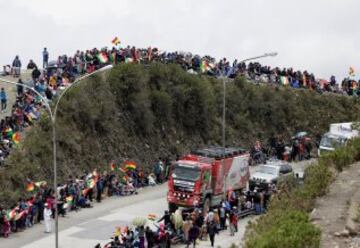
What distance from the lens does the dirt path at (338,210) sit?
733 inches

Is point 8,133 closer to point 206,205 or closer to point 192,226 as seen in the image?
point 206,205

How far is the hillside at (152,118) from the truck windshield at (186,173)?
24.8 ft

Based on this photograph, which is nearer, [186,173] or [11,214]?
[11,214]

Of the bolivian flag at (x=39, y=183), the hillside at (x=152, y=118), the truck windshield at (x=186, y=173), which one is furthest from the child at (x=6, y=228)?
the truck windshield at (x=186, y=173)

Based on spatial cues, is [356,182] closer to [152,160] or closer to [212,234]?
[212,234]

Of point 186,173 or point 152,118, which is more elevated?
point 152,118

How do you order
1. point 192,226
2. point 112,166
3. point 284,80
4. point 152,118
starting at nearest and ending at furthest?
point 192,226
point 112,166
point 152,118
point 284,80

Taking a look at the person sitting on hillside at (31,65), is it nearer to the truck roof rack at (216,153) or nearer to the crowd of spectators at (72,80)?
the crowd of spectators at (72,80)

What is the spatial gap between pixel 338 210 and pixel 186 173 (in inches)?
692

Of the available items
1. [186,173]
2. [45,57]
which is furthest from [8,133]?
[45,57]

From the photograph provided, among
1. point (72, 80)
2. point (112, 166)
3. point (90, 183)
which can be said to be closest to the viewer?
point (90, 183)

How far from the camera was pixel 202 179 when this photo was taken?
1519 inches

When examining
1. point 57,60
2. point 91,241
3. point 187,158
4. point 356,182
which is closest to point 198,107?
point 57,60

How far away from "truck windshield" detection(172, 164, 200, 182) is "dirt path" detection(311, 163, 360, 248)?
39.3 ft
